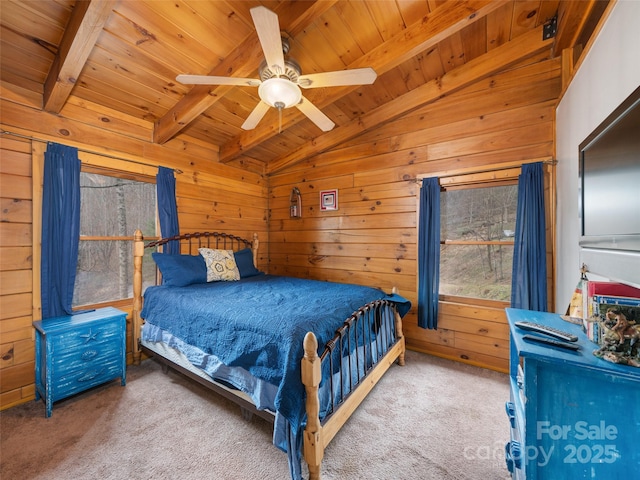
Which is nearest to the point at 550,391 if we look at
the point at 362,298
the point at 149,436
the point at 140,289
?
the point at 362,298

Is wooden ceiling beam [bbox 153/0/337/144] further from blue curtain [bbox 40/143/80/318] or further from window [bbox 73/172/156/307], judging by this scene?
blue curtain [bbox 40/143/80/318]

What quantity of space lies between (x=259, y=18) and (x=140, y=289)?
2.55 m

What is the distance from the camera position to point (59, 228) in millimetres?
2174

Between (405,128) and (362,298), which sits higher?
(405,128)

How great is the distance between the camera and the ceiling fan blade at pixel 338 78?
159cm

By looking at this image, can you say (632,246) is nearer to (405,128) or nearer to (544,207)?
(544,207)

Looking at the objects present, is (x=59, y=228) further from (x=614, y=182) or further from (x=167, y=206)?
(x=614, y=182)

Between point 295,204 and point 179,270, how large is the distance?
181 centimetres

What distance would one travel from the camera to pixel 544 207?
7.42ft

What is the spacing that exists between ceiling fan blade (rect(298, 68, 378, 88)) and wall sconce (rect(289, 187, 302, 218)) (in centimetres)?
214

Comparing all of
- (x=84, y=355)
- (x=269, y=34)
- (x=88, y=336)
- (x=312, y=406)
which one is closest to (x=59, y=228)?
(x=88, y=336)

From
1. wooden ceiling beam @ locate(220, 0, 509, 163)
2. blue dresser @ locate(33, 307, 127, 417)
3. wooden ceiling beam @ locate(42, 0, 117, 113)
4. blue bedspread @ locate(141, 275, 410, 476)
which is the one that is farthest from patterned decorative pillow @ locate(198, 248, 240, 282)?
wooden ceiling beam @ locate(220, 0, 509, 163)

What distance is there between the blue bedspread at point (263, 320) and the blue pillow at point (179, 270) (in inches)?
4.2

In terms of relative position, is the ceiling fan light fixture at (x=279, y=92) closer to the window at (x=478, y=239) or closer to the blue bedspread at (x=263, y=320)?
the blue bedspread at (x=263, y=320)
